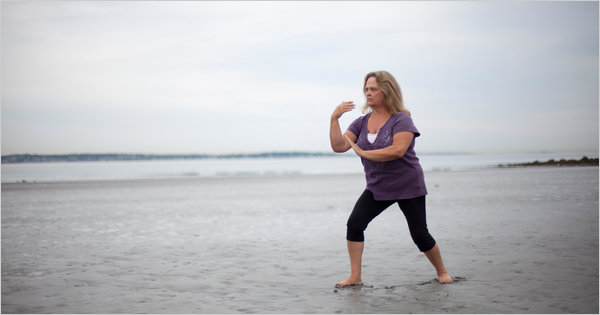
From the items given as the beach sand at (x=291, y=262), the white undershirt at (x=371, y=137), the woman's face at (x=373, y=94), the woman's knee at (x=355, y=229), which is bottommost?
the beach sand at (x=291, y=262)

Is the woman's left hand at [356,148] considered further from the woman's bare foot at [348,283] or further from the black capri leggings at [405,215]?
the woman's bare foot at [348,283]

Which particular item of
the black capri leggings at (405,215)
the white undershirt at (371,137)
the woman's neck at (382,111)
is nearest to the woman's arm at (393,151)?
the white undershirt at (371,137)

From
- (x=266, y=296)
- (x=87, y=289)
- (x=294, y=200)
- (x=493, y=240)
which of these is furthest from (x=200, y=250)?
(x=294, y=200)

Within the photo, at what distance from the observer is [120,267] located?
639 centimetres

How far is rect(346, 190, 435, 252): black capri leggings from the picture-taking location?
505cm

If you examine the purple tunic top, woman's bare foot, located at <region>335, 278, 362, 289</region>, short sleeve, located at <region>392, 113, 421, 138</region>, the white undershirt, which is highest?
short sleeve, located at <region>392, 113, 421, 138</region>

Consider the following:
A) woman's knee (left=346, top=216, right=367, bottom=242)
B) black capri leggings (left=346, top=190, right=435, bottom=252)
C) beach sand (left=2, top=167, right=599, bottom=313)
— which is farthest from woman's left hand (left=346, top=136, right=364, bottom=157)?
beach sand (left=2, top=167, right=599, bottom=313)

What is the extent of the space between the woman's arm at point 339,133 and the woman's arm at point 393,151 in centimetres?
34

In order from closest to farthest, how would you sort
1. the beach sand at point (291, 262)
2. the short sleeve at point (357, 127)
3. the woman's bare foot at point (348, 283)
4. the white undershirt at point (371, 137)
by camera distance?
the beach sand at point (291, 262) < the white undershirt at point (371, 137) < the woman's bare foot at point (348, 283) < the short sleeve at point (357, 127)

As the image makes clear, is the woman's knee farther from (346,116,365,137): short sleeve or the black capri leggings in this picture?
(346,116,365,137): short sleeve

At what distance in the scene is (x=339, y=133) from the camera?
5031mm

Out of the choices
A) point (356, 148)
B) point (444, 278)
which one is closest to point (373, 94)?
point (356, 148)

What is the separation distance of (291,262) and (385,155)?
2.41 meters

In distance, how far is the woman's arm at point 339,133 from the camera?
4.90 meters
